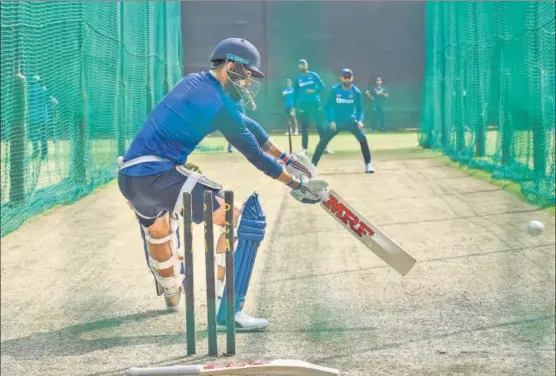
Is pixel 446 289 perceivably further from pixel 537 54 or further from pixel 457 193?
pixel 537 54

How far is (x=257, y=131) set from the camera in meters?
3.32

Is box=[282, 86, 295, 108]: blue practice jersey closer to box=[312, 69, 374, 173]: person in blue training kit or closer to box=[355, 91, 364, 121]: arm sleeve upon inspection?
box=[312, 69, 374, 173]: person in blue training kit

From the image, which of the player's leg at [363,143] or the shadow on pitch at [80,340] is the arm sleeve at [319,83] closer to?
the player's leg at [363,143]

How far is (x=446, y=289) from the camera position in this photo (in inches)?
236

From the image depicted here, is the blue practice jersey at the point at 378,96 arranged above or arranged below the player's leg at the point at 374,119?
above

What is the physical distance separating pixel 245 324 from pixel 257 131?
1178mm

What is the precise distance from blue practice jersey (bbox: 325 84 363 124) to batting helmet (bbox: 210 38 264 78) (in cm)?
80

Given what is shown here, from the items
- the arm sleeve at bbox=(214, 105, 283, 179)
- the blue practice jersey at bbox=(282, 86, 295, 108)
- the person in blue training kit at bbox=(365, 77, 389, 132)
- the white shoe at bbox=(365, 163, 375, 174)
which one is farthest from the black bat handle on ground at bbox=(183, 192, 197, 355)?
the white shoe at bbox=(365, 163, 375, 174)

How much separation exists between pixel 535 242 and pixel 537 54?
2.84 m

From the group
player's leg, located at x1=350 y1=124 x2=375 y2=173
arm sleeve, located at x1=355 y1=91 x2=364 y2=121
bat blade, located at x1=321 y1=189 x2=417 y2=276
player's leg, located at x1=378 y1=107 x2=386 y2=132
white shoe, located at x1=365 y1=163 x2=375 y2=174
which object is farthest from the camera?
white shoe, located at x1=365 y1=163 x2=375 y2=174

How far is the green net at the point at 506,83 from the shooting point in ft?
29.9

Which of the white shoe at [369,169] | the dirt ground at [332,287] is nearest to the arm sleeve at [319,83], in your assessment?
the dirt ground at [332,287]

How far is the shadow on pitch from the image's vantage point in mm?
4531

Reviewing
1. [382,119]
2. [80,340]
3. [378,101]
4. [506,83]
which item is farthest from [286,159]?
[506,83]
